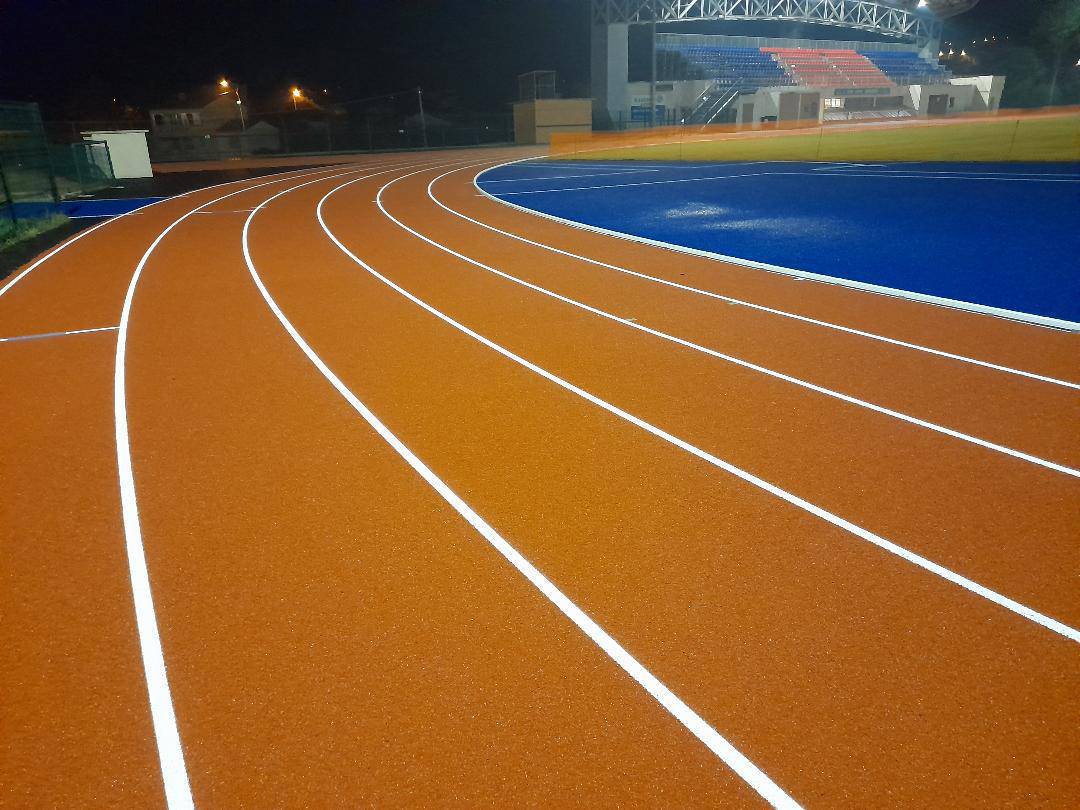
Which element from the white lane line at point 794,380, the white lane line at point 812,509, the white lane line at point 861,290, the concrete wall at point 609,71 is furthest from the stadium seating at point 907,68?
the white lane line at point 812,509

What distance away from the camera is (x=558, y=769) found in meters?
2.43

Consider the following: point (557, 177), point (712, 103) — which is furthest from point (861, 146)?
point (712, 103)

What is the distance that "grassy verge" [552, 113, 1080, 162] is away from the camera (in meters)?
23.2

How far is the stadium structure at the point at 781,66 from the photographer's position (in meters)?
51.3

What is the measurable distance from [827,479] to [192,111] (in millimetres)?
61939

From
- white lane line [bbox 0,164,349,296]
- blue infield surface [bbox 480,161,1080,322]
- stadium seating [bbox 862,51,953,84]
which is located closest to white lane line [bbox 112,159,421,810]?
white lane line [bbox 0,164,349,296]

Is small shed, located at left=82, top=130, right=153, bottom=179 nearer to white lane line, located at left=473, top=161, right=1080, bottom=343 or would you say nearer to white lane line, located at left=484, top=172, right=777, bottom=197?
white lane line, located at left=484, top=172, right=777, bottom=197

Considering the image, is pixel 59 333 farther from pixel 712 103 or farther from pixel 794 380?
pixel 712 103

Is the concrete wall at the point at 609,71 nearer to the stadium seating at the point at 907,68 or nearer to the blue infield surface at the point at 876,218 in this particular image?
the stadium seating at the point at 907,68

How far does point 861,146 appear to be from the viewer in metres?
30.1

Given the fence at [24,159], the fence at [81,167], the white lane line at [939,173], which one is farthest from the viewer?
the fence at [81,167]

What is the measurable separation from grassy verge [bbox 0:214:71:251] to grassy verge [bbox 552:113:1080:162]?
75.3 feet

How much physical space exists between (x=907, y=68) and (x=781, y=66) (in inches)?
612

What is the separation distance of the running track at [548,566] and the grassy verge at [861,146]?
2051 cm
